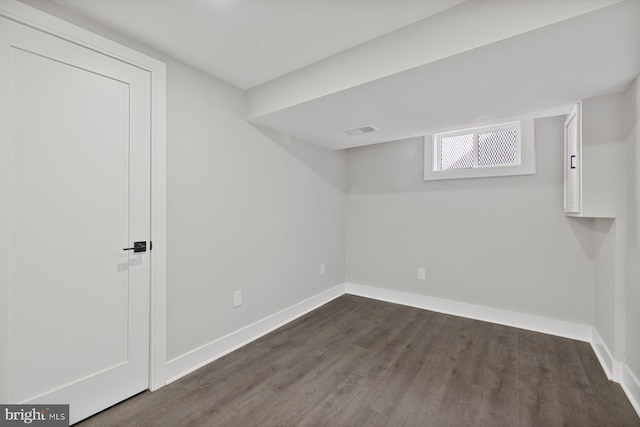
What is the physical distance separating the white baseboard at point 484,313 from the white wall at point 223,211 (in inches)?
42.1

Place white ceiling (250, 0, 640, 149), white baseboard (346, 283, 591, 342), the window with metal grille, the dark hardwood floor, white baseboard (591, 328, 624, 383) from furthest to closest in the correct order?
the window with metal grille, white baseboard (346, 283, 591, 342), white baseboard (591, 328, 624, 383), the dark hardwood floor, white ceiling (250, 0, 640, 149)

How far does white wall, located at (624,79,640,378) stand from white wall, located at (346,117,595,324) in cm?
79

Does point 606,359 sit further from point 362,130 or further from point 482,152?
point 362,130

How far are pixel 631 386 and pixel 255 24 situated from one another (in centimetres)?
327

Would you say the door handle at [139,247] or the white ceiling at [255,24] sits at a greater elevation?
the white ceiling at [255,24]

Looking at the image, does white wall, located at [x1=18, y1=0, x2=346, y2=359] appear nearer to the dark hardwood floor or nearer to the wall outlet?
the wall outlet

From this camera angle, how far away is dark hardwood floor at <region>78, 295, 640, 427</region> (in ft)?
5.22

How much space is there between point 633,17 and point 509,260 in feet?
7.40

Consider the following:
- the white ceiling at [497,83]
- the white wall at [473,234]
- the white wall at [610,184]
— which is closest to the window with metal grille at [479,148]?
the white wall at [473,234]

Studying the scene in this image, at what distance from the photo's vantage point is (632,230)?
173 cm

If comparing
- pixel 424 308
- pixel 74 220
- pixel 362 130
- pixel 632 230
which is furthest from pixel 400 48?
pixel 424 308

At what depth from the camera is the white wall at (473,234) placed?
2.60 meters

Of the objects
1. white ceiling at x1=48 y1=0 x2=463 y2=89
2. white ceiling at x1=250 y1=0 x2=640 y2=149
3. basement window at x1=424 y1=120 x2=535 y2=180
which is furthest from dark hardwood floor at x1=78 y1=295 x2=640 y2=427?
white ceiling at x1=48 y1=0 x2=463 y2=89

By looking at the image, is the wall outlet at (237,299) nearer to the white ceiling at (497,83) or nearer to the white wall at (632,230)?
the white ceiling at (497,83)
